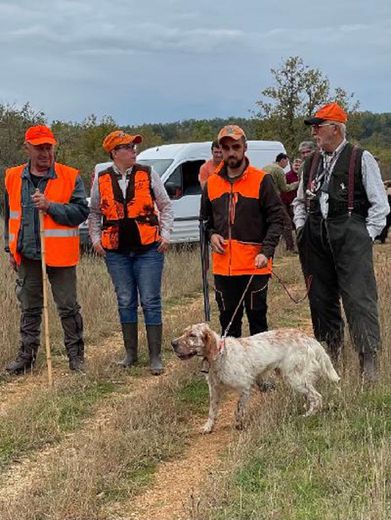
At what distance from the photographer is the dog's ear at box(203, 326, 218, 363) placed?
5.08 meters

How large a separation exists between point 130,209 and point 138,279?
0.65 m

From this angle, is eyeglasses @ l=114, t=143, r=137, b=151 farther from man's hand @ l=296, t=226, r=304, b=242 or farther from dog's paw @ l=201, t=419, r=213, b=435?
dog's paw @ l=201, t=419, r=213, b=435

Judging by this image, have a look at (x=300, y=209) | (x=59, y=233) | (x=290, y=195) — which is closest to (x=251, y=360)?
(x=300, y=209)

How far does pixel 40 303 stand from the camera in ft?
22.7

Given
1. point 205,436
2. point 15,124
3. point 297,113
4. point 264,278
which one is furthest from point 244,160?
point 297,113

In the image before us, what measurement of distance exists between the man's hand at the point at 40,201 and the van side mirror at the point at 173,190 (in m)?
8.55

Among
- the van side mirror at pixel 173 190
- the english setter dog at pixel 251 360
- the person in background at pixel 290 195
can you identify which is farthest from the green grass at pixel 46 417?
the van side mirror at pixel 173 190

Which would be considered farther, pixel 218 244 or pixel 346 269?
pixel 218 244

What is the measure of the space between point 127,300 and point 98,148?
25262mm

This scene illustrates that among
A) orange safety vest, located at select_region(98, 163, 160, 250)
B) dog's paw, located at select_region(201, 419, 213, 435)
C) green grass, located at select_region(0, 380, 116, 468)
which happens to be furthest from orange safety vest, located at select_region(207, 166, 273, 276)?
green grass, located at select_region(0, 380, 116, 468)

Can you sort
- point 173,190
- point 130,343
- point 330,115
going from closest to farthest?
point 330,115 < point 130,343 < point 173,190

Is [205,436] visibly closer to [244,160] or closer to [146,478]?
[146,478]

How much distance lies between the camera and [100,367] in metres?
6.77

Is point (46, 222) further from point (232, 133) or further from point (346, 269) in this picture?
point (346, 269)
